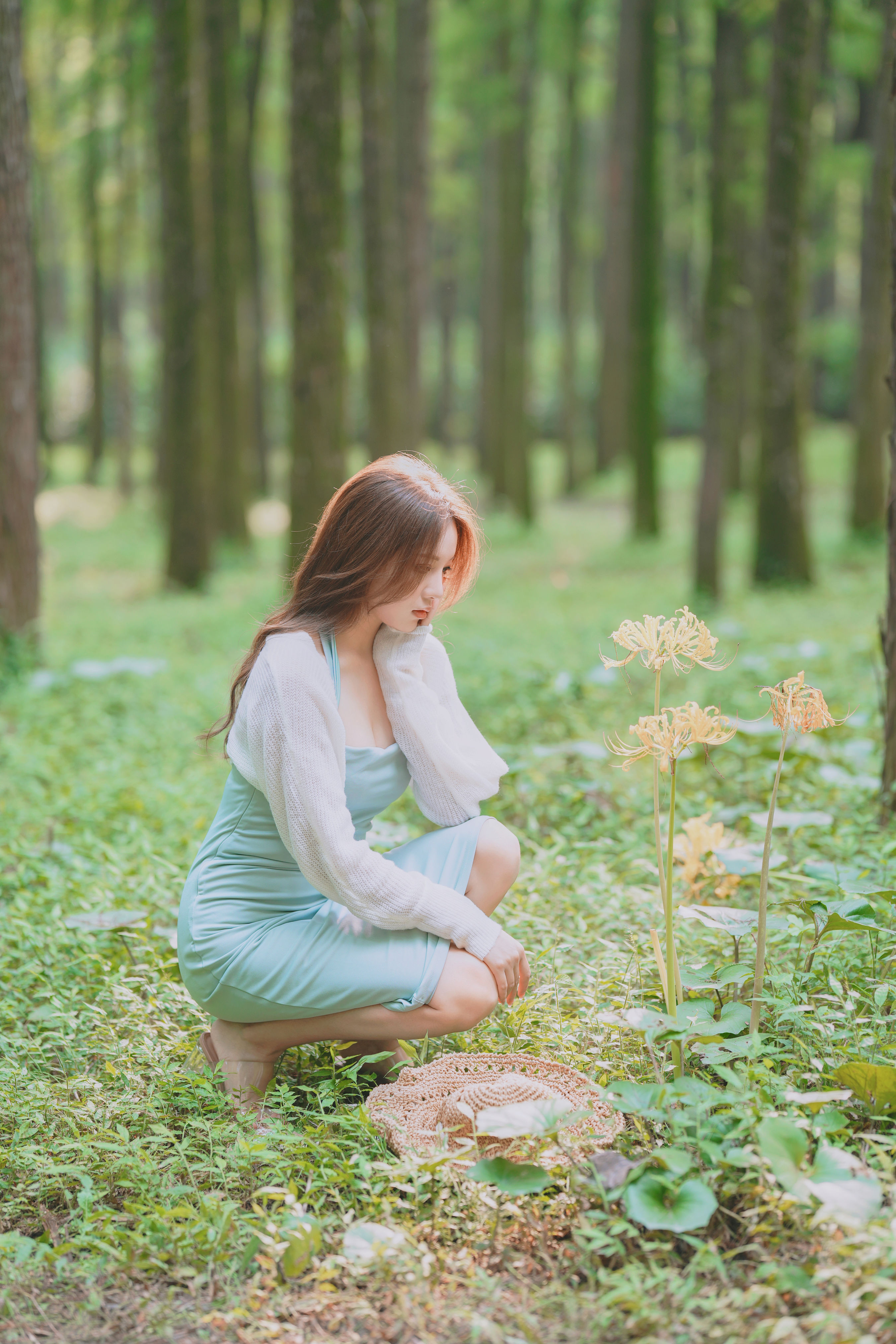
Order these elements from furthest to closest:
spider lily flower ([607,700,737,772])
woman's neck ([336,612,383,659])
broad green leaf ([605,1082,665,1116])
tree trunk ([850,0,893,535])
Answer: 1. tree trunk ([850,0,893,535])
2. woman's neck ([336,612,383,659])
3. spider lily flower ([607,700,737,772])
4. broad green leaf ([605,1082,665,1116])

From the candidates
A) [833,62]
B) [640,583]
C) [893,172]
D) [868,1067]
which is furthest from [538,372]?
[868,1067]

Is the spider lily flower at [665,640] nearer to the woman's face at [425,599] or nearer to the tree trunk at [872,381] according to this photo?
the woman's face at [425,599]

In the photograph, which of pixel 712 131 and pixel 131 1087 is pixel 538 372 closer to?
pixel 712 131

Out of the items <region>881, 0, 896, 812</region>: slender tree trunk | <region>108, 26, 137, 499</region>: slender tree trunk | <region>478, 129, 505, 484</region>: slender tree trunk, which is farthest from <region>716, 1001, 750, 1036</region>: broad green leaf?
<region>108, 26, 137, 499</region>: slender tree trunk

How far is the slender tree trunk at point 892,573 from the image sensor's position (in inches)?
150

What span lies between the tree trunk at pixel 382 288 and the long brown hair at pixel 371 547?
735 centimetres

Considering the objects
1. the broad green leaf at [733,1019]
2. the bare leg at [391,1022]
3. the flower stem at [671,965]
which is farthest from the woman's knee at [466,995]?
the broad green leaf at [733,1019]

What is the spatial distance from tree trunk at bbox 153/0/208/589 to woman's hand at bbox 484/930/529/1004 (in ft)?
27.4

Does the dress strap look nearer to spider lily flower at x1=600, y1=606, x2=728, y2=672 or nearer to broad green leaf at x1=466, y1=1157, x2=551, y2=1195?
spider lily flower at x1=600, y1=606, x2=728, y2=672

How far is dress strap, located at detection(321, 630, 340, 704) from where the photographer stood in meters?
2.66

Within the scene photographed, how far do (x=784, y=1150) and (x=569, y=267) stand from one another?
18.5 m

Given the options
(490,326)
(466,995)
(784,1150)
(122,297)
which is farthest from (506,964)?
(122,297)

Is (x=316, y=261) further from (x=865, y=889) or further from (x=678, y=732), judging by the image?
(x=678, y=732)

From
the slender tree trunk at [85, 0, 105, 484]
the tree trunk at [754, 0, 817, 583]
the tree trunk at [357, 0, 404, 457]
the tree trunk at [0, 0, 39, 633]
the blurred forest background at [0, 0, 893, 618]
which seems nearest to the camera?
the tree trunk at [0, 0, 39, 633]
